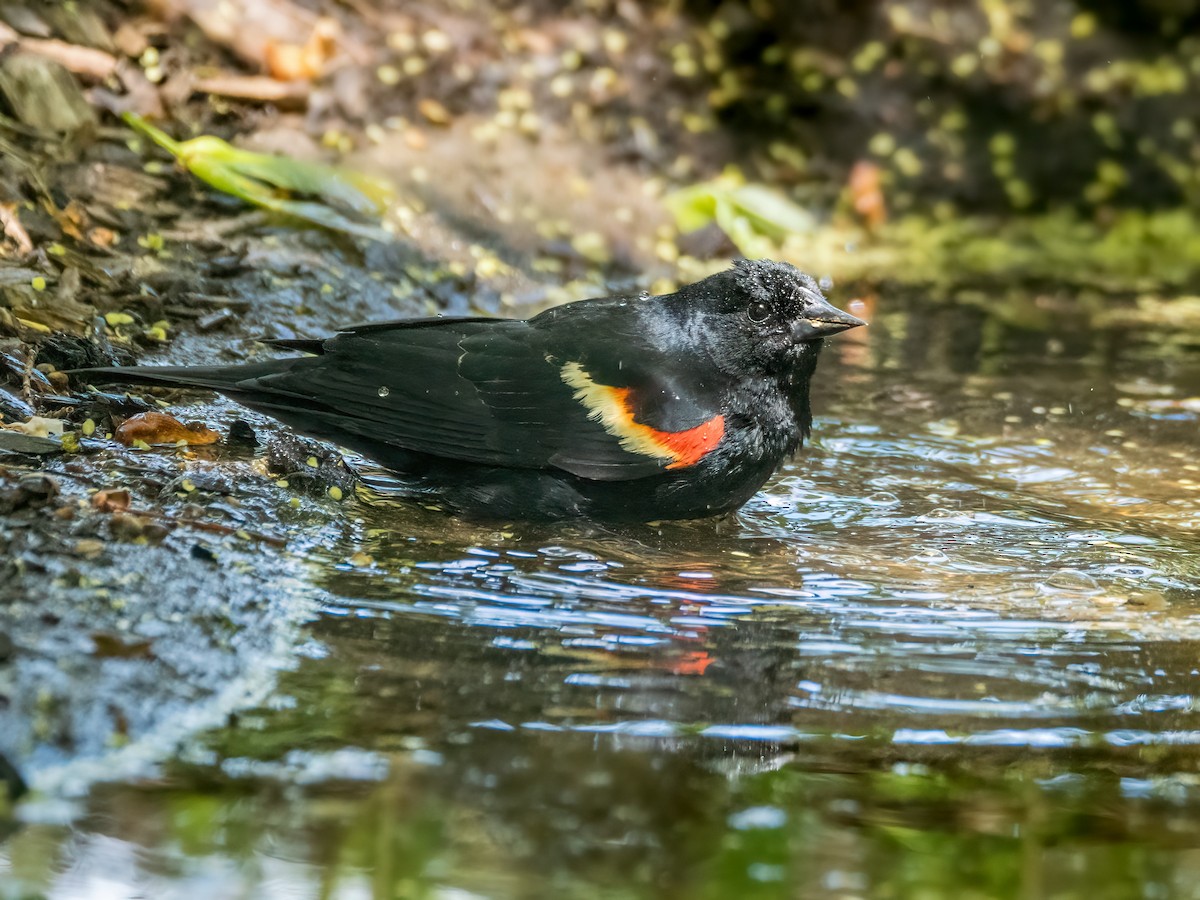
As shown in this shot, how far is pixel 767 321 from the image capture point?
14.1 feet

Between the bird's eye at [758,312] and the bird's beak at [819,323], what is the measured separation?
0.10 metres

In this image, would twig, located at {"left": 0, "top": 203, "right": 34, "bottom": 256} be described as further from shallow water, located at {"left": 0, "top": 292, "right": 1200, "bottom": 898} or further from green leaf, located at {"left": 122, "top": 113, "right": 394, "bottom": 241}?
shallow water, located at {"left": 0, "top": 292, "right": 1200, "bottom": 898}

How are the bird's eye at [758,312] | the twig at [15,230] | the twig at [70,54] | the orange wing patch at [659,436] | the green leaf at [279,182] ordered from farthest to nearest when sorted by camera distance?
the twig at [70,54]
the green leaf at [279,182]
the twig at [15,230]
the bird's eye at [758,312]
the orange wing patch at [659,436]

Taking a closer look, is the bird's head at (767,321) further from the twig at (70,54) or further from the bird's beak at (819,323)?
the twig at (70,54)

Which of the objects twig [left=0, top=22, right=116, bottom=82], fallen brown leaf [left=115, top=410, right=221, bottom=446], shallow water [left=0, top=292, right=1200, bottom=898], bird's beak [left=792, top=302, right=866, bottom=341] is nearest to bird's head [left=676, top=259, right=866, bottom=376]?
bird's beak [left=792, top=302, right=866, bottom=341]

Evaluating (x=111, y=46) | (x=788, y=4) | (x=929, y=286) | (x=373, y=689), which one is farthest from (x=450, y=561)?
(x=788, y=4)

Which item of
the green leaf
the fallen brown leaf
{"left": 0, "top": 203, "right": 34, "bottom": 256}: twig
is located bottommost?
the fallen brown leaf

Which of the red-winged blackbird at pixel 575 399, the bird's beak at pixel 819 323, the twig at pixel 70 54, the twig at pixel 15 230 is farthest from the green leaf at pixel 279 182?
the bird's beak at pixel 819 323

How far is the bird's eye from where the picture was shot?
432 centimetres

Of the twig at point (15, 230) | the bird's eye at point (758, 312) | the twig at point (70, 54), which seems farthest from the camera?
the twig at point (70, 54)

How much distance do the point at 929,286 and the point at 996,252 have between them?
95 cm

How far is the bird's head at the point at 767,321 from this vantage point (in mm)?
4277

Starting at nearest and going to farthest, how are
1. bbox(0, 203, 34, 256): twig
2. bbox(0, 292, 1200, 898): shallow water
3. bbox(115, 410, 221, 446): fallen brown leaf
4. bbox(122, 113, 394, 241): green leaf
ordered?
1. bbox(0, 292, 1200, 898): shallow water
2. bbox(115, 410, 221, 446): fallen brown leaf
3. bbox(0, 203, 34, 256): twig
4. bbox(122, 113, 394, 241): green leaf

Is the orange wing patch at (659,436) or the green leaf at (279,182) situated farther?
the green leaf at (279,182)
